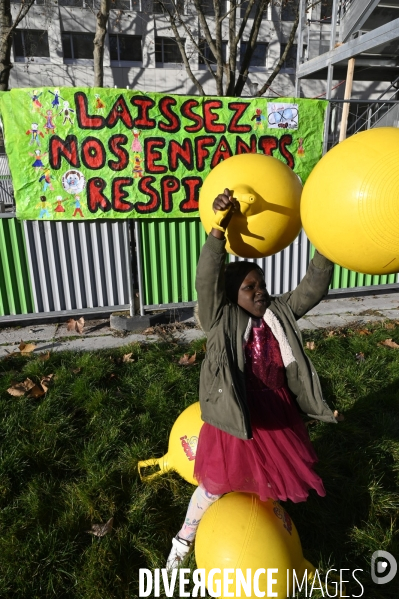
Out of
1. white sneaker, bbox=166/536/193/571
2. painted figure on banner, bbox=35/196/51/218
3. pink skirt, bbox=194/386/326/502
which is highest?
painted figure on banner, bbox=35/196/51/218

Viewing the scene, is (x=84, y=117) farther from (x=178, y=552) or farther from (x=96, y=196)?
(x=178, y=552)

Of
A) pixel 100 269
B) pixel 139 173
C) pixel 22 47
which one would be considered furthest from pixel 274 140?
pixel 22 47

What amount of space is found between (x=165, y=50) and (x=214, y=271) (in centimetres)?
2474

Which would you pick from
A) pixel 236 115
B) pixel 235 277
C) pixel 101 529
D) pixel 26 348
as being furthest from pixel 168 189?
pixel 101 529

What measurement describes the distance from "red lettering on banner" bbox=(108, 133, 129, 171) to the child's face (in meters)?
3.45

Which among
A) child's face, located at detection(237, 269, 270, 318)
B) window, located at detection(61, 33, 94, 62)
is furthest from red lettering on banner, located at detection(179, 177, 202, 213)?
window, located at detection(61, 33, 94, 62)

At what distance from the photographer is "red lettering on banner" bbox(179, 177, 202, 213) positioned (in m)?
5.30

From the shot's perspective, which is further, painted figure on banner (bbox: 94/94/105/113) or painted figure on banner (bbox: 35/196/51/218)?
painted figure on banner (bbox: 35/196/51/218)

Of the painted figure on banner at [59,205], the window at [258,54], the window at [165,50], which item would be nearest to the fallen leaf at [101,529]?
the painted figure on banner at [59,205]

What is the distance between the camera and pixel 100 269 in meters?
5.54

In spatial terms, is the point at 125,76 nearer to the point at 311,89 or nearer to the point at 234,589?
the point at 311,89

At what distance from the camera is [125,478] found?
2.90m

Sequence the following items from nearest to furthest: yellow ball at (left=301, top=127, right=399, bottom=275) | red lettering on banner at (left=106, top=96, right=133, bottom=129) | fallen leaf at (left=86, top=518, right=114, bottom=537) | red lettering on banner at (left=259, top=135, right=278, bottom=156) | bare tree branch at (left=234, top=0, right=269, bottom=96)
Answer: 1. yellow ball at (left=301, top=127, right=399, bottom=275)
2. fallen leaf at (left=86, top=518, right=114, bottom=537)
3. red lettering on banner at (left=106, top=96, right=133, bottom=129)
4. red lettering on banner at (left=259, top=135, right=278, bottom=156)
5. bare tree branch at (left=234, top=0, right=269, bottom=96)

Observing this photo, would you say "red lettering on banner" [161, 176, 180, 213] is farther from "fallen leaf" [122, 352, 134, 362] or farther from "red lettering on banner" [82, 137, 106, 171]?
"fallen leaf" [122, 352, 134, 362]
